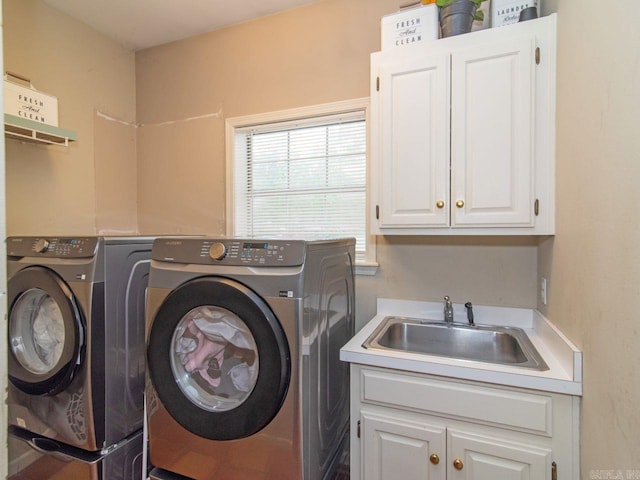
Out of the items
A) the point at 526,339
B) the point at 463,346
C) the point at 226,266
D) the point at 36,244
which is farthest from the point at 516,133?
the point at 36,244

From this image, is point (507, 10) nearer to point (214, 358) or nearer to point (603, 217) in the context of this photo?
point (603, 217)

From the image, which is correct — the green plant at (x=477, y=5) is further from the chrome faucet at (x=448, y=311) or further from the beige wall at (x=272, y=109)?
the chrome faucet at (x=448, y=311)

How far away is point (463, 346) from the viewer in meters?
1.79

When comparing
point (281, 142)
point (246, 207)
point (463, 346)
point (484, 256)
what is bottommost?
point (463, 346)

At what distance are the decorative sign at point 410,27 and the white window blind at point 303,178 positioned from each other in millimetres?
482

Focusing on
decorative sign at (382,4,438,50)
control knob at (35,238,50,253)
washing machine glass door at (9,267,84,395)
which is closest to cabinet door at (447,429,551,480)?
washing machine glass door at (9,267,84,395)

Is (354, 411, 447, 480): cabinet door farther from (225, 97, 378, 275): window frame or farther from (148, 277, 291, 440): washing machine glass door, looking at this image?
(225, 97, 378, 275): window frame

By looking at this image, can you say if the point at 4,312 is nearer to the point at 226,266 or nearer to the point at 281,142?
the point at 226,266

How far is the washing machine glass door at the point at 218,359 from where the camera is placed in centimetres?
123

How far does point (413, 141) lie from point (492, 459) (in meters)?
1.35

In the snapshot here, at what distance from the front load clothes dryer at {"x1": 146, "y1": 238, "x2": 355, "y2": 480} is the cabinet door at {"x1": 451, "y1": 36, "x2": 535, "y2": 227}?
0.69 metres

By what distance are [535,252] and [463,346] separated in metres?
0.61

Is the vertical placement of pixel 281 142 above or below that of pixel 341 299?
above

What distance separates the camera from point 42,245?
5.39ft
